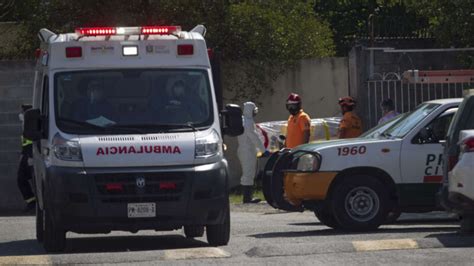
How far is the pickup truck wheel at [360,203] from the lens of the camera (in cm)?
1437

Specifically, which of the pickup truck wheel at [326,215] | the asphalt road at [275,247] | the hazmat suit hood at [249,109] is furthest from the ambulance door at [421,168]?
the hazmat suit hood at [249,109]

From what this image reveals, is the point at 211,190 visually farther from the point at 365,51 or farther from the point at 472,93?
the point at 365,51

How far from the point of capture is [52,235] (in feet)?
42.5

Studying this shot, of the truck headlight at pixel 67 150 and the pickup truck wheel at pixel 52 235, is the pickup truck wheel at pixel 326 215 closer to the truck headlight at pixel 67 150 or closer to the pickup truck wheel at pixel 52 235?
the pickup truck wheel at pixel 52 235

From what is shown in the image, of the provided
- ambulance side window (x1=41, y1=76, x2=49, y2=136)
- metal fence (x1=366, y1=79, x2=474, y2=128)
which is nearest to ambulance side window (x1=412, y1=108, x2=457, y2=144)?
ambulance side window (x1=41, y1=76, x2=49, y2=136)

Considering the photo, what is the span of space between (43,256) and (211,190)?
1896mm

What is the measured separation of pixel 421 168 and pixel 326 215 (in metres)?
1.40

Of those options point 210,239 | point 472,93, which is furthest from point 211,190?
point 472,93

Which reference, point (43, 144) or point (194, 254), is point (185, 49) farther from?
point (194, 254)

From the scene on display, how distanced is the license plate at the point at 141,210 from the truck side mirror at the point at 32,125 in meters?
1.41

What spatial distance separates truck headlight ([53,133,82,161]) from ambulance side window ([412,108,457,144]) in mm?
4326

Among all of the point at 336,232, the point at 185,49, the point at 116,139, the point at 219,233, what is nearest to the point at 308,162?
the point at 336,232

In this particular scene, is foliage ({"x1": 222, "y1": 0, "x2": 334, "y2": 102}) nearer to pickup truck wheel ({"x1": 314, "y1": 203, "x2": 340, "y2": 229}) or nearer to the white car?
pickup truck wheel ({"x1": 314, "y1": 203, "x2": 340, "y2": 229})

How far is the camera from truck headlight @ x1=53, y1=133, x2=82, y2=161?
12.5 metres
